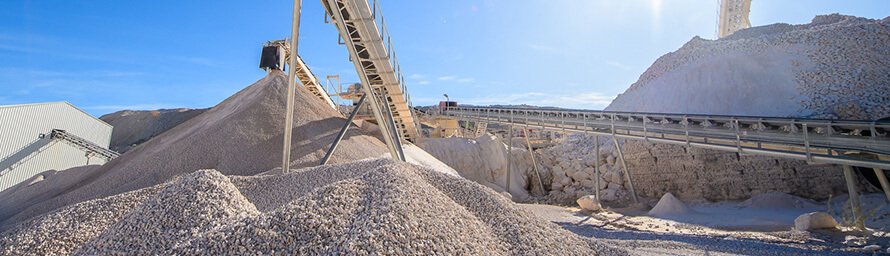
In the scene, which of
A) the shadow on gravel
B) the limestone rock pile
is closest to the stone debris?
the limestone rock pile

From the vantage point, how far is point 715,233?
8711 millimetres

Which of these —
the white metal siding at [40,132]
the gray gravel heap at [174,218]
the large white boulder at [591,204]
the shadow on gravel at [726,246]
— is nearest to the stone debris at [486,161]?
the large white boulder at [591,204]

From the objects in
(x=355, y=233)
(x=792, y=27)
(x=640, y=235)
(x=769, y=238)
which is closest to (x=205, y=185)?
(x=355, y=233)

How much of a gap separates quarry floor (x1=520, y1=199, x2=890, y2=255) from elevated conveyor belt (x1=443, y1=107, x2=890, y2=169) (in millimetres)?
1527

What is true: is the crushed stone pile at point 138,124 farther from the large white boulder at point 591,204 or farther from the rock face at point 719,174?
the rock face at point 719,174

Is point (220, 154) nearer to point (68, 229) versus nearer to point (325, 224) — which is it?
point (68, 229)

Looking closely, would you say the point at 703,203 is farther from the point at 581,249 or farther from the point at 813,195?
the point at 581,249

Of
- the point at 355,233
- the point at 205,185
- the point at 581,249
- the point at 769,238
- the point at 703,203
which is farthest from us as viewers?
the point at 703,203

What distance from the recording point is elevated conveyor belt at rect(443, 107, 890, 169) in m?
7.59

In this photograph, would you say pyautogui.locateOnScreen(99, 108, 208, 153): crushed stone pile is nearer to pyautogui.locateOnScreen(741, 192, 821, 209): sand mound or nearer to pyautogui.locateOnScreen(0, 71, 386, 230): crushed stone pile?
pyautogui.locateOnScreen(0, 71, 386, 230): crushed stone pile

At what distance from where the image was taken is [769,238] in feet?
24.8

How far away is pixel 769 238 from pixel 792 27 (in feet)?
64.1

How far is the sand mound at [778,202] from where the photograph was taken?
12422 mm

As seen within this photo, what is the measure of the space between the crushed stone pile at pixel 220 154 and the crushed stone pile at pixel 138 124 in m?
29.9
